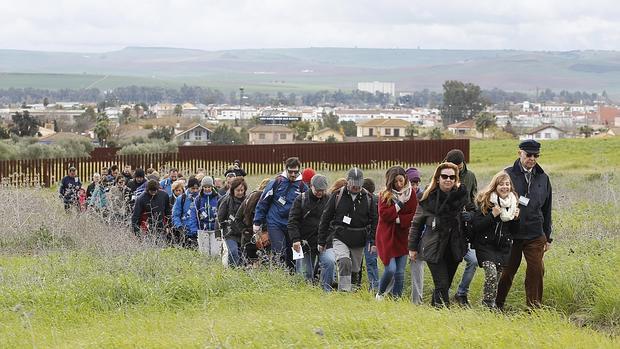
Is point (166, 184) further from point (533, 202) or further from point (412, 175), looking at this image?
point (533, 202)

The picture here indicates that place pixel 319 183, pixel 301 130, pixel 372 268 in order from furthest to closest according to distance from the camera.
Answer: pixel 301 130 → pixel 372 268 → pixel 319 183

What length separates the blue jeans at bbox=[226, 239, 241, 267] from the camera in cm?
1421

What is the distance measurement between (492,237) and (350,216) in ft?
6.50

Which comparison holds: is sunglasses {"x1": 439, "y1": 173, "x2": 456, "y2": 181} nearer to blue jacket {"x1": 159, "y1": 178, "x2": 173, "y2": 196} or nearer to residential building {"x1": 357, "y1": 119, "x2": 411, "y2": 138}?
blue jacket {"x1": 159, "y1": 178, "x2": 173, "y2": 196}

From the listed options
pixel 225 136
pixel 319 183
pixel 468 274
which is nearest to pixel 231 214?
pixel 319 183

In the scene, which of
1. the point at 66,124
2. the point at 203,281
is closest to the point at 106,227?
the point at 203,281

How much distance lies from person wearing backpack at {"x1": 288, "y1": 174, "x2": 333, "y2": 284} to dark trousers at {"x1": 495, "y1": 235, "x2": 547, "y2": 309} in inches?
92.9

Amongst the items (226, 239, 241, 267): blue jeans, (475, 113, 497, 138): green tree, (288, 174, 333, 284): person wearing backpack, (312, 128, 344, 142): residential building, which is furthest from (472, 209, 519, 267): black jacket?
(475, 113, 497, 138): green tree

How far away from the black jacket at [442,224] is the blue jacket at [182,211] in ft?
18.5

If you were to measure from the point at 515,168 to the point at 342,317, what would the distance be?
3151 mm

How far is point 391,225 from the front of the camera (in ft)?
40.3

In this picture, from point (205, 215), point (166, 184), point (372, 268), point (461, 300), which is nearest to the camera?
point (461, 300)

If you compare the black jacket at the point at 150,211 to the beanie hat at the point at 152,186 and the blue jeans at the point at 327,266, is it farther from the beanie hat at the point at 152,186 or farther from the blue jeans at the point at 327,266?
the blue jeans at the point at 327,266

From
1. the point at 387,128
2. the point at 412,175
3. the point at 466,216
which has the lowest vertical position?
the point at 387,128
